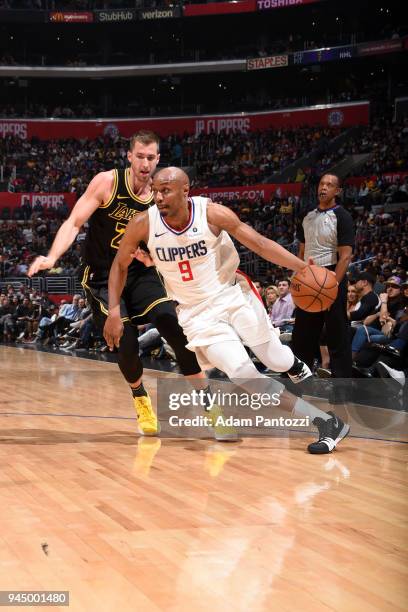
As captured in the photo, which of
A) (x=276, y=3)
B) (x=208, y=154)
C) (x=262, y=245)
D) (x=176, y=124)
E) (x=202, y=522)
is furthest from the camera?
(x=176, y=124)

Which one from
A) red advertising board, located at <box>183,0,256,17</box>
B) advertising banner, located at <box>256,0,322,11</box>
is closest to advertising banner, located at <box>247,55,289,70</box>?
advertising banner, located at <box>256,0,322,11</box>

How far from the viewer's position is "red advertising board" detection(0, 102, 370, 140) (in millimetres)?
31234

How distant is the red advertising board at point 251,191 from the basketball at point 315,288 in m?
21.9

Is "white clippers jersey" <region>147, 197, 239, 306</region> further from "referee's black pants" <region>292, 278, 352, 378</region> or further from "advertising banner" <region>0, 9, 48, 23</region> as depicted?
"advertising banner" <region>0, 9, 48, 23</region>

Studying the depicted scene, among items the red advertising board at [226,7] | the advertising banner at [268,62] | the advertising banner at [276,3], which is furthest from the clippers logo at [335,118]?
the red advertising board at [226,7]

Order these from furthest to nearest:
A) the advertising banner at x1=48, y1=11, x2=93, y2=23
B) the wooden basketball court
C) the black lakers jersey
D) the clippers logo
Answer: the advertising banner at x1=48, y1=11, x2=93, y2=23 < the clippers logo < the black lakers jersey < the wooden basketball court

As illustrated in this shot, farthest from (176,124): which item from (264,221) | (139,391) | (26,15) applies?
(139,391)

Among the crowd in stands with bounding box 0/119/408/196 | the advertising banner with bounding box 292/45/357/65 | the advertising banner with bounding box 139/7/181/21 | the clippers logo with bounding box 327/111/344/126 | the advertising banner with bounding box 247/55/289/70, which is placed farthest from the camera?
the advertising banner with bounding box 139/7/181/21

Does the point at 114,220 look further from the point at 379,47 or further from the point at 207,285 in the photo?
the point at 379,47

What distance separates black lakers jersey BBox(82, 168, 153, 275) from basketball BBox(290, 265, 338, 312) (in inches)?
45.5

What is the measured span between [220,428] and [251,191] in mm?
23044

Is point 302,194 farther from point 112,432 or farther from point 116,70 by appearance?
point 112,432

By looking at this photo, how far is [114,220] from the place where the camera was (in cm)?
540

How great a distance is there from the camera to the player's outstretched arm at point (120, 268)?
4684 mm
